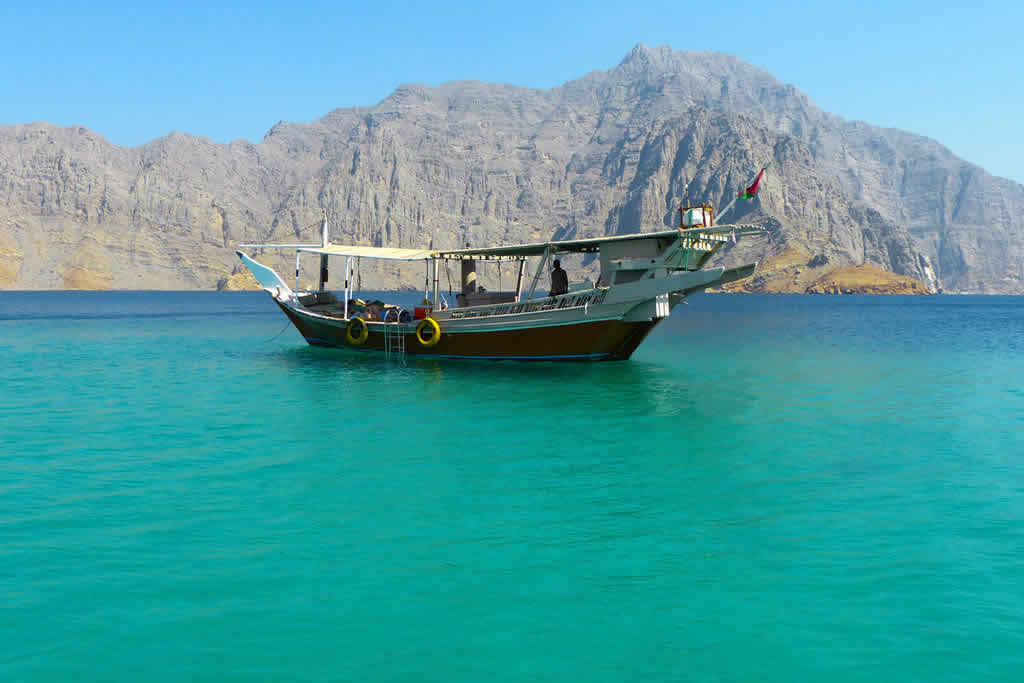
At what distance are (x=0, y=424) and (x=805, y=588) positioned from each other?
2211 cm

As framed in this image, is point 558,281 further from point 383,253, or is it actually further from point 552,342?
point 383,253

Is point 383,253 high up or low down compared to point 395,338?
up

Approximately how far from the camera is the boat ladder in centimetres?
4000

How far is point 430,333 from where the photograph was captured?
3847cm

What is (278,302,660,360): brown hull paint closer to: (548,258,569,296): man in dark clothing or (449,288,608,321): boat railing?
(449,288,608,321): boat railing

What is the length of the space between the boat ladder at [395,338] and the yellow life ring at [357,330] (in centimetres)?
131

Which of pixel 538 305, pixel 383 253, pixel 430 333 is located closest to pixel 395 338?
pixel 430 333

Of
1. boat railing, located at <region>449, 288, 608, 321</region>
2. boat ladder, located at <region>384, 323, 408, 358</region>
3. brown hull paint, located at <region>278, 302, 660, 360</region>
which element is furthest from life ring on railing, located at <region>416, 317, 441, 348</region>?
boat ladder, located at <region>384, 323, 408, 358</region>

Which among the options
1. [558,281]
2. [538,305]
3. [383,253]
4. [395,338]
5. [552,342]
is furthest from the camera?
[383,253]

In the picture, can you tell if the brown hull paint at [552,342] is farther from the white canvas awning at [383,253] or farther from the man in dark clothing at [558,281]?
the white canvas awning at [383,253]

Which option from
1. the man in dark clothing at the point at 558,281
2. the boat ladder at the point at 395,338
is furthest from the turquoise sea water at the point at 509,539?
the boat ladder at the point at 395,338

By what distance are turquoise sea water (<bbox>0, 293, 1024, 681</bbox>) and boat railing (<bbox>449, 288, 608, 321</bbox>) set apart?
855 centimetres

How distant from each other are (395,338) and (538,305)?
30.5ft

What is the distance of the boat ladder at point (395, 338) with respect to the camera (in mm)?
40000
